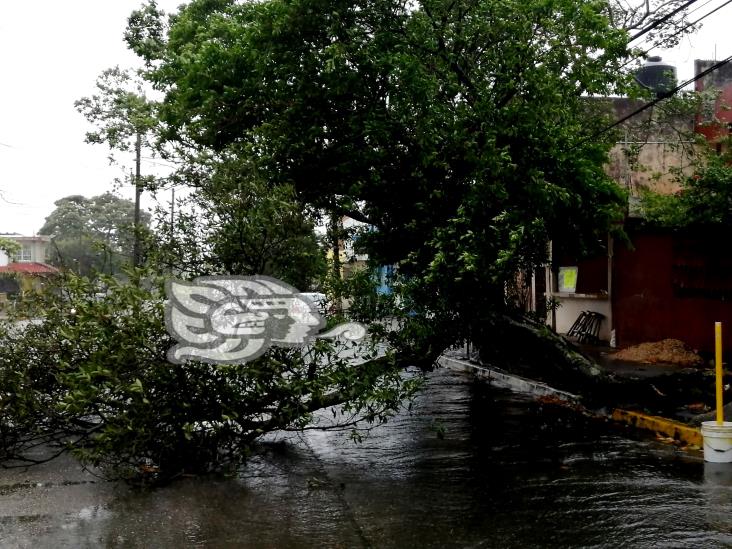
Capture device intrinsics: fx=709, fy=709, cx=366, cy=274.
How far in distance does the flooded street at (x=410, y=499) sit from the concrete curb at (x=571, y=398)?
43cm

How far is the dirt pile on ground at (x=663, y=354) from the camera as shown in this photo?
13.6 metres

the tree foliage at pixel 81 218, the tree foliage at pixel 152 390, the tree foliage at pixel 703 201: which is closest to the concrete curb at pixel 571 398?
the tree foliage at pixel 703 201

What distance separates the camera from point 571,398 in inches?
468

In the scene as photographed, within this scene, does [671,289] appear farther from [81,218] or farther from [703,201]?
[81,218]

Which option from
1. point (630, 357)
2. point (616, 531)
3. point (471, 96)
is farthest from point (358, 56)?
point (630, 357)

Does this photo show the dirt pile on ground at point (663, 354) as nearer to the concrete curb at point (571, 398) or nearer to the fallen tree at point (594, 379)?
the concrete curb at point (571, 398)

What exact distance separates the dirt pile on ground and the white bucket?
6031mm

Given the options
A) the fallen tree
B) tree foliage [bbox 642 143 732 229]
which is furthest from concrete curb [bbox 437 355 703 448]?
tree foliage [bbox 642 143 732 229]

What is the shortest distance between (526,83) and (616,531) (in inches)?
239

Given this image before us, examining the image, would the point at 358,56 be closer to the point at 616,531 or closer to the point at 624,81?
the point at 624,81

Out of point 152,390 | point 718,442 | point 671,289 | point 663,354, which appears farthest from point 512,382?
point 152,390

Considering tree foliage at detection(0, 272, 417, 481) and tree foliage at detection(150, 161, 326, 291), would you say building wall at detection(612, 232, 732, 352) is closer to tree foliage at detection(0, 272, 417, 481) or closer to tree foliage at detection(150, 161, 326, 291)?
tree foliage at detection(0, 272, 417, 481)

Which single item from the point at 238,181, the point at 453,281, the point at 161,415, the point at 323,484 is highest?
the point at 238,181

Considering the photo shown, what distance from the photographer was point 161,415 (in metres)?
6.66
